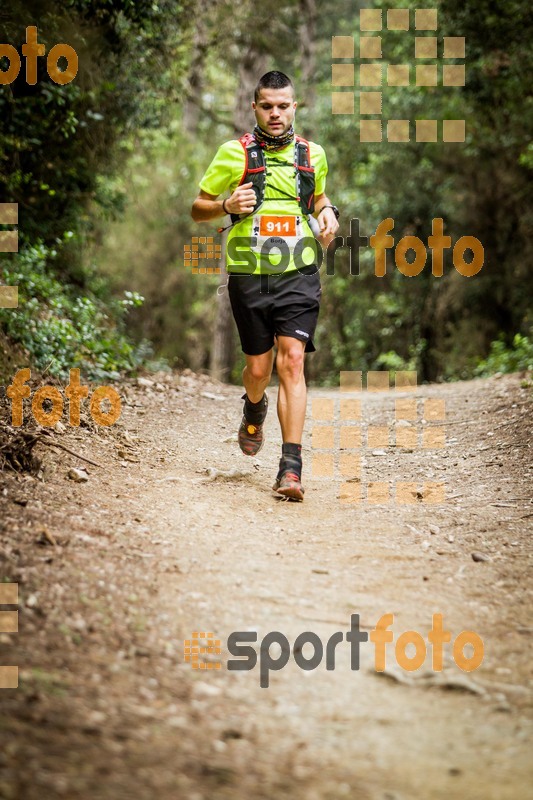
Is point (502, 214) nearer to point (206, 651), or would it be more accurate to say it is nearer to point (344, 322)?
point (344, 322)

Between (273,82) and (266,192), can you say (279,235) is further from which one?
(273,82)

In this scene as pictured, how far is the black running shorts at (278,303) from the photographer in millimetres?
5297

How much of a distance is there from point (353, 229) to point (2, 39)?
1082cm

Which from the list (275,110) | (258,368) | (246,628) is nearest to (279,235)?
(275,110)

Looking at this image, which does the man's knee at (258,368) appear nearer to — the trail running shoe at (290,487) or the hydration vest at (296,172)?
the trail running shoe at (290,487)

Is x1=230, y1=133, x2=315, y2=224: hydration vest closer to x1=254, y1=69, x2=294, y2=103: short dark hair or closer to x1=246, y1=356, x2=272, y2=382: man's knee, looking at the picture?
x1=254, y1=69, x2=294, y2=103: short dark hair

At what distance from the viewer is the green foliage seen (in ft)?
38.2

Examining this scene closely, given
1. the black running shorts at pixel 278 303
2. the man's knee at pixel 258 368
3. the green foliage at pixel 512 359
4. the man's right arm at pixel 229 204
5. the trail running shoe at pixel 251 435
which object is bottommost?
the trail running shoe at pixel 251 435

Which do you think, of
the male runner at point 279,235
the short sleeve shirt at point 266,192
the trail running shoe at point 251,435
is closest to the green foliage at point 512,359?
the trail running shoe at point 251,435

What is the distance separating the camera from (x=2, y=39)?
7250 mm

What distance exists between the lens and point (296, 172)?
520 cm

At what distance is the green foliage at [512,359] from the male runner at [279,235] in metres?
5.81

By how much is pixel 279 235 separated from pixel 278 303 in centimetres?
43

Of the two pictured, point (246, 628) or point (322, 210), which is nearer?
point (246, 628)
